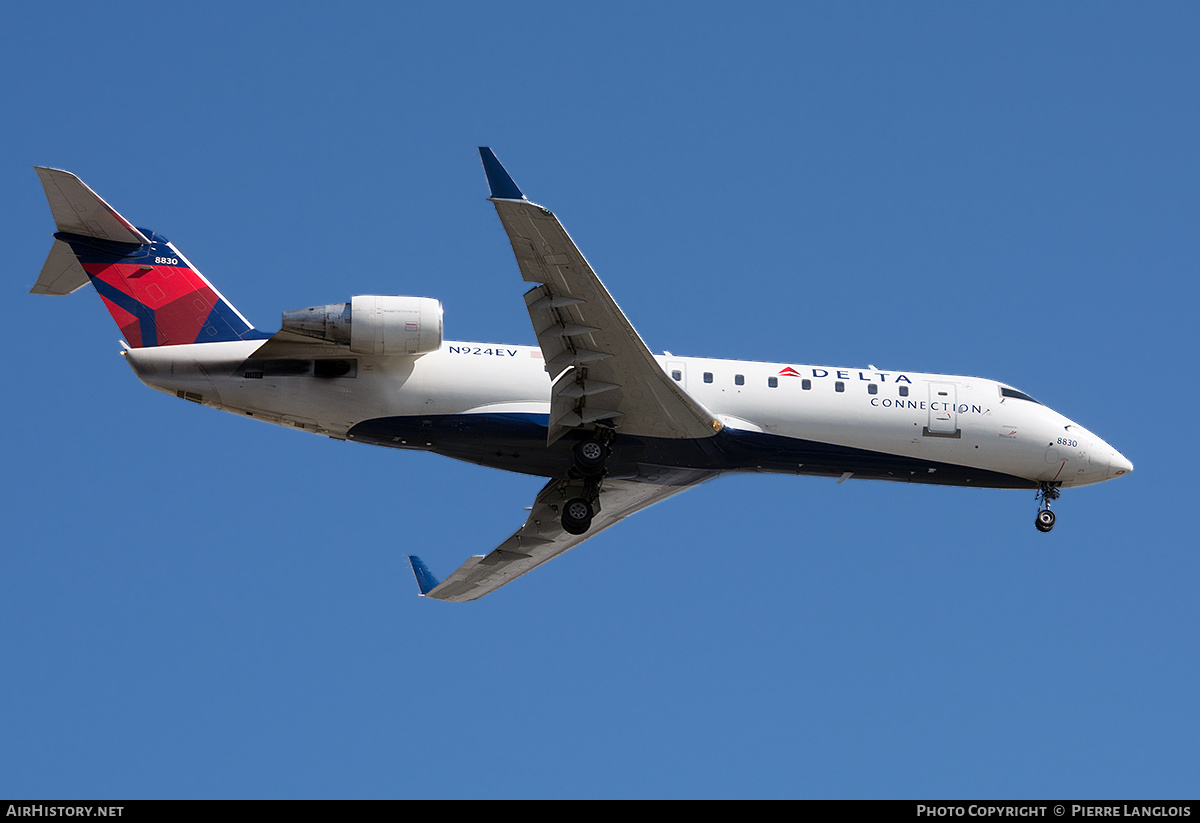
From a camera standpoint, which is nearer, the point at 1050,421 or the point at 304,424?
the point at 304,424

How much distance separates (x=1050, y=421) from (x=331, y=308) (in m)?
14.6

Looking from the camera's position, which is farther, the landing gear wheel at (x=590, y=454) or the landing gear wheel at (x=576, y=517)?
the landing gear wheel at (x=576, y=517)

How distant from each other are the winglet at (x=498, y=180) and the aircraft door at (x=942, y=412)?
10170 millimetres

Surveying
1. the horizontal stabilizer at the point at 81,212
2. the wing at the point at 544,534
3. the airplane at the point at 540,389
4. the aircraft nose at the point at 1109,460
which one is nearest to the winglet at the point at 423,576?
the wing at the point at 544,534

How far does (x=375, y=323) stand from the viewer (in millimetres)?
22656

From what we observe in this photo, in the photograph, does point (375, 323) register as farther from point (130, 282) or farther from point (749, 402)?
point (749, 402)

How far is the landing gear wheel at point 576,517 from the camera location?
965 inches
